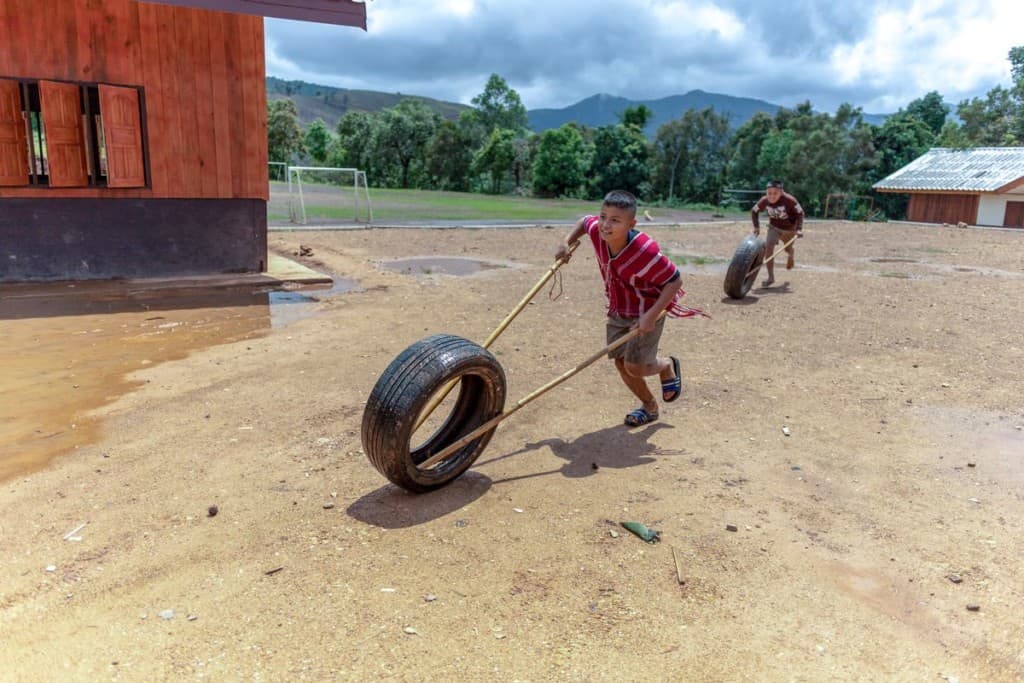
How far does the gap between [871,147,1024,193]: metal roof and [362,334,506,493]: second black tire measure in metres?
39.5

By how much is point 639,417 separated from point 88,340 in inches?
219

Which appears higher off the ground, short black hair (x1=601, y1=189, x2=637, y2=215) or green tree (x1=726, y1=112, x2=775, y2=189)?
green tree (x1=726, y1=112, x2=775, y2=189)

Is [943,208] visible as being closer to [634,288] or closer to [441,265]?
[441,265]

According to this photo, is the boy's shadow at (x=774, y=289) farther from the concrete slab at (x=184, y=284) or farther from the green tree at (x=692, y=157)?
the green tree at (x=692, y=157)

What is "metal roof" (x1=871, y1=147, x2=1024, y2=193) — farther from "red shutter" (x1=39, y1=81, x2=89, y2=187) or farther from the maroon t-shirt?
"red shutter" (x1=39, y1=81, x2=89, y2=187)

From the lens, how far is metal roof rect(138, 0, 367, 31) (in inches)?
341

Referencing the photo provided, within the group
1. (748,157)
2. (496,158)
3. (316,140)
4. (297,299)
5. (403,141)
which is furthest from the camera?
(316,140)

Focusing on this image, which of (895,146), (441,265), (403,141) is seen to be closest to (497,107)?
(403,141)

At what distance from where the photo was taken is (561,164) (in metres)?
54.2

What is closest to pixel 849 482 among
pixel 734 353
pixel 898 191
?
pixel 734 353

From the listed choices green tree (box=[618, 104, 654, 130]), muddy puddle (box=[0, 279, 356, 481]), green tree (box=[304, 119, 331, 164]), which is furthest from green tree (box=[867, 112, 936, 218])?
green tree (box=[304, 119, 331, 164])

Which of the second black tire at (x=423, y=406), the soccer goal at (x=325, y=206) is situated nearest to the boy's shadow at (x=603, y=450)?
the second black tire at (x=423, y=406)

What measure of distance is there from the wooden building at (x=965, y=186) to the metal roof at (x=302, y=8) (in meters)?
36.2

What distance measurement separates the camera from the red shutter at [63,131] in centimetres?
931
